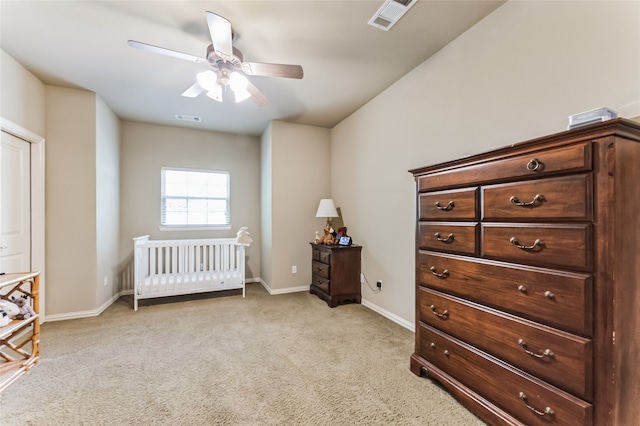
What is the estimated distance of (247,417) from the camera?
1.65m

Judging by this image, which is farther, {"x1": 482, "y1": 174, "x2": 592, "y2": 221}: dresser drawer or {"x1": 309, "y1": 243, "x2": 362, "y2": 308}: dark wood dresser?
{"x1": 309, "y1": 243, "x2": 362, "y2": 308}: dark wood dresser

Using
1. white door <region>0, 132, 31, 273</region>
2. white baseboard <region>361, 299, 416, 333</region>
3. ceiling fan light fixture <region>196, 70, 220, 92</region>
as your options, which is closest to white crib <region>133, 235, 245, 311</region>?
white door <region>0, 132, 31, 273</region>

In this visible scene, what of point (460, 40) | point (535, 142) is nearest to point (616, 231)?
point (535, 142)

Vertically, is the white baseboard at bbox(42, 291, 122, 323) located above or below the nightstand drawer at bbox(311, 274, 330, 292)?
below

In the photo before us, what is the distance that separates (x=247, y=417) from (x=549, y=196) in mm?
1994

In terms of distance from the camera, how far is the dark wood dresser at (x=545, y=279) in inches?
43.8

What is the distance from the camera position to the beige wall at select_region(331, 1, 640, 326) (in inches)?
60.6

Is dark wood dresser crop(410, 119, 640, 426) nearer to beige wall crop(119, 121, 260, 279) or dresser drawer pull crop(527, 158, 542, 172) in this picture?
dresser drawer pull crop(527, 158, 542, 172)

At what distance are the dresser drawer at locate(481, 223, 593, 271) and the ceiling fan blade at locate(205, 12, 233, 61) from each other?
201 centimetres

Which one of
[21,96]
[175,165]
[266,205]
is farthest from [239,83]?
[175,165]

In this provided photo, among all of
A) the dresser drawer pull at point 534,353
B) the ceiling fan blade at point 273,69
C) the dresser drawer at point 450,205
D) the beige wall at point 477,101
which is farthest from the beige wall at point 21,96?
the dresser drawer pull at point 534,353

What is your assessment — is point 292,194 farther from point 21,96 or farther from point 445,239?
point 21,96

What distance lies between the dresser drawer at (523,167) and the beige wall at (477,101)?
24.6 inches

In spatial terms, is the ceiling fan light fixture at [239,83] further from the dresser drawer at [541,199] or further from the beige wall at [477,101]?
the dresser drawer at [541,199]
